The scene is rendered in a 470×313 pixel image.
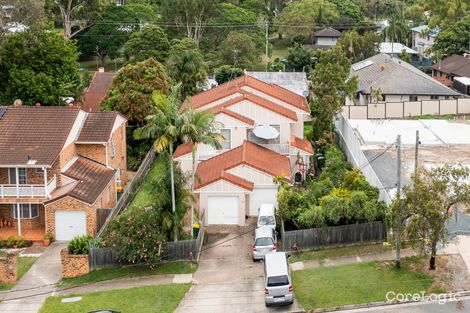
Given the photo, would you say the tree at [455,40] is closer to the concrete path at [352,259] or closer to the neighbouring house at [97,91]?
the neighbouring house at [97,91]

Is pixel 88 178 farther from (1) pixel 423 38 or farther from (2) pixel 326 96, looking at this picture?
(1) pixel 423 38

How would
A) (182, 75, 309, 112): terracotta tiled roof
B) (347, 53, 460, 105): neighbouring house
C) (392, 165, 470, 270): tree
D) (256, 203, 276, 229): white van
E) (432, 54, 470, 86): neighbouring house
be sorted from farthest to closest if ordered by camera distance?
(432, 54, 470, 86): neighbouring house < (347, 53, 460, 105): neighbouring house < (182, 75, 309, 112): terracotta tiled roof < (256, 203, 276, 229): white van < (392, 165, 470, 270): tree

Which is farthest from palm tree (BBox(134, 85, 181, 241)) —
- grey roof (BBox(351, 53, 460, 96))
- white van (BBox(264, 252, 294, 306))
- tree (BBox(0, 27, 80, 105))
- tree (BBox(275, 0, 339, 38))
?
tree (BBox(275, 0, 339, 38))

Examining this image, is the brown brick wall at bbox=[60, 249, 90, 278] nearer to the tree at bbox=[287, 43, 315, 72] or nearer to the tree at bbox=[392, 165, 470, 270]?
the tree at bbox=[392, 165, 470, 270]

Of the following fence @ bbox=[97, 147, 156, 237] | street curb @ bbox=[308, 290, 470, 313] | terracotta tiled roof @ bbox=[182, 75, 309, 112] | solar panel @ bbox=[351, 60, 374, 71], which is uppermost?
solar panel @ bbox=[351, 60, 374, 71]

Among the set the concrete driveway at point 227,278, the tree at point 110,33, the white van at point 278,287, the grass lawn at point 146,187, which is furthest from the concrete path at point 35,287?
the tree at point 110,33

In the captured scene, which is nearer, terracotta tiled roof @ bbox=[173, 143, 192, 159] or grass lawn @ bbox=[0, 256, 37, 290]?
grass lawn @ bbox=[0, 256, 37, 290]
